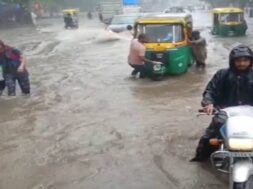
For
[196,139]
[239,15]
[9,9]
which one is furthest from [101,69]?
[9,9]

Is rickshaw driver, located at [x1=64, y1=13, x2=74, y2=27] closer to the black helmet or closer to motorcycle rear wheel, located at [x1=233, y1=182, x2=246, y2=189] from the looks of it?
the black helmet

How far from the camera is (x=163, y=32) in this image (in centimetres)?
1396

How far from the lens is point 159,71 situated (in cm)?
1355

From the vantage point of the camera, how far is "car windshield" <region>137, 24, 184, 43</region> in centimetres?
1387

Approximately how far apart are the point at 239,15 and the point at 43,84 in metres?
17.8

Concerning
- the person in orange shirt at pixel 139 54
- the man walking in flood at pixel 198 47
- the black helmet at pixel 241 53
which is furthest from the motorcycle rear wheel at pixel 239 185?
the man walking in flood at pixel 198 47

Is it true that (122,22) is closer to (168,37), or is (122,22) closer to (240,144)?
(168,37)

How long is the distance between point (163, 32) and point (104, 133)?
6.16 metres

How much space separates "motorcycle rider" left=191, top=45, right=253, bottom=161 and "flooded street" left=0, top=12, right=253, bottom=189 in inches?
41.9

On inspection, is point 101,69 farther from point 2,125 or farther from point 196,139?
point 196,139

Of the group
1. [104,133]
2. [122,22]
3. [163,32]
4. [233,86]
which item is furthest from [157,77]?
[122,22]

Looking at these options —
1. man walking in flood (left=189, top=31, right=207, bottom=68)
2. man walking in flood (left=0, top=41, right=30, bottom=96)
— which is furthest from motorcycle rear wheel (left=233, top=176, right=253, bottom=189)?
man walking in flood (left=189, top=31, right=207, bottom=68)

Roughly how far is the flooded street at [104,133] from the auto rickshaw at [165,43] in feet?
1.18

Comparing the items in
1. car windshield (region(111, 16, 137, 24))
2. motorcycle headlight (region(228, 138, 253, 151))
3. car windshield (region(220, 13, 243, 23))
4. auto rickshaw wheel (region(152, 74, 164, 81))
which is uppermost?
A: motorcycle headlight (region(228, 138, 253, 151))
